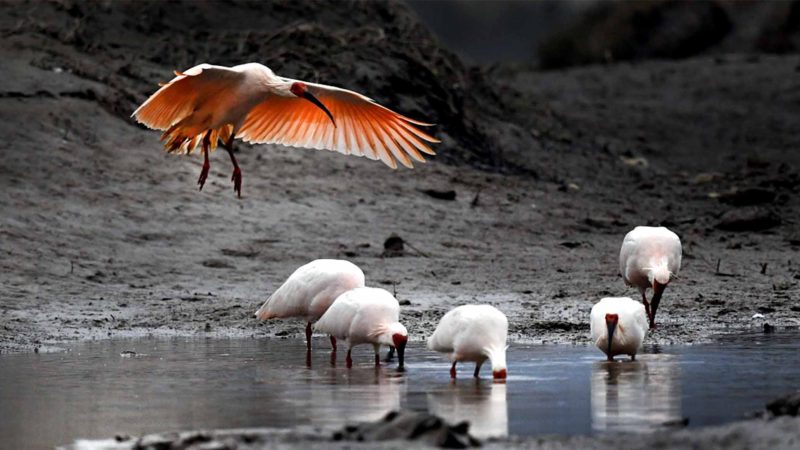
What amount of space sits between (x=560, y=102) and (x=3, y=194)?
38.7 feet

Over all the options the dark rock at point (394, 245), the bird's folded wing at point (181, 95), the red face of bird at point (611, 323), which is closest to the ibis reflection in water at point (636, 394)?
the red face of bird at point (611, 323)

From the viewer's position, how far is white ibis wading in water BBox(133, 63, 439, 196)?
12.3 metres

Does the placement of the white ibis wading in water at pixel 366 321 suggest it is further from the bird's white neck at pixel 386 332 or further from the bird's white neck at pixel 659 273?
the bird's white neck at pixel 659 273

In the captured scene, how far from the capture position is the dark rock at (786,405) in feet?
25.0

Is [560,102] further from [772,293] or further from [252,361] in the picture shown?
[252,361]

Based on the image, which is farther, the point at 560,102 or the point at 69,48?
the point at 560,102

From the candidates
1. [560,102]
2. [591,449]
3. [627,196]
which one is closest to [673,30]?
[560,102]

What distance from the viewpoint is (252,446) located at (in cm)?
704

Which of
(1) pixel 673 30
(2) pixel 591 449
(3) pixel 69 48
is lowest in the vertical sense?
(2) pixel 591 449

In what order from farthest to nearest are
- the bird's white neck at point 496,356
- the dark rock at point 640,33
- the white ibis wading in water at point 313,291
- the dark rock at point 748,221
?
1. the dark rock at point 640,33
2. the dark rock at point 748,221
3. the white ibis wading in water at point 313,291
4. the bird's white neck at point 496,356

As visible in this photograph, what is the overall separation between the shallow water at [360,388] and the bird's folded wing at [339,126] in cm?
225

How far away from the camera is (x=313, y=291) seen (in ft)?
36.8

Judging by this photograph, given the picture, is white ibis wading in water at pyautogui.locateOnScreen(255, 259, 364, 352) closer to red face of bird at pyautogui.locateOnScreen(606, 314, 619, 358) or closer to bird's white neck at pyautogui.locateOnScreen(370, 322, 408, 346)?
bird's white neck at pyautogui.locateOnScreen(370, 322, 408, 346)

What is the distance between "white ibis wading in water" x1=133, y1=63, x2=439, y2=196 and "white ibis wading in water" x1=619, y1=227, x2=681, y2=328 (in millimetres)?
1822
